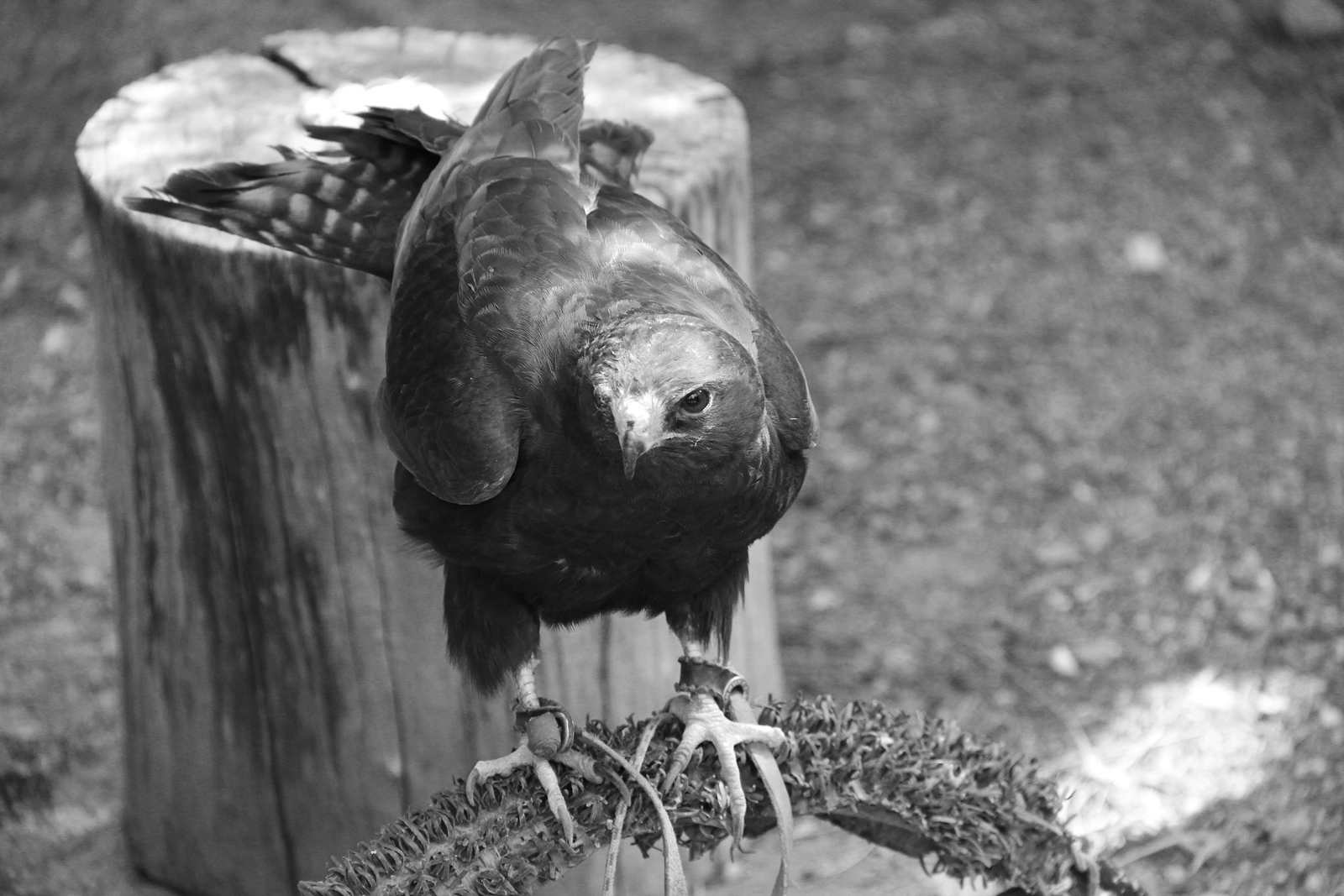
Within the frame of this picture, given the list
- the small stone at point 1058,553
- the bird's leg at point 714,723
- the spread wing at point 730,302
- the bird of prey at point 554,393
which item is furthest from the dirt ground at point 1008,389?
the spread wing at point 730,302

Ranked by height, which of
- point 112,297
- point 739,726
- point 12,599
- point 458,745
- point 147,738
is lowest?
point 12,599

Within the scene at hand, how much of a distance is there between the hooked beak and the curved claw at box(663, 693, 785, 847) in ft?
2.61

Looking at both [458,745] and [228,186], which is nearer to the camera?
[228,186]

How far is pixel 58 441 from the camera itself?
5.83 metres

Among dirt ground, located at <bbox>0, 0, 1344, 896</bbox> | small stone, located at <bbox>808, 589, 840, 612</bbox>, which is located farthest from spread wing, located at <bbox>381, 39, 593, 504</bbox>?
small stone, located at <bbox>808, 589, 840, 612</bbox>

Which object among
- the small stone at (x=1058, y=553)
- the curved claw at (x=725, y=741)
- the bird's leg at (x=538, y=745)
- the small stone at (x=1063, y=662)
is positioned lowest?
the small stone at (x=1063, y=662)

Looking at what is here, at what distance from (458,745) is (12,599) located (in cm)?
228

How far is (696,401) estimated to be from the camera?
2.34 meters

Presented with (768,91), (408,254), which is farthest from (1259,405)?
(408,254)

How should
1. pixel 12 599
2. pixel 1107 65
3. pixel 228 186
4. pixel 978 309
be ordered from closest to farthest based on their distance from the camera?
pixel 228 186, pixel 12 599, pixel 978 309, pixel 1107 65

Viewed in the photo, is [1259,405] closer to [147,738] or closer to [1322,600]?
[1322,600]

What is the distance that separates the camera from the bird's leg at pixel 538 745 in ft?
9.34

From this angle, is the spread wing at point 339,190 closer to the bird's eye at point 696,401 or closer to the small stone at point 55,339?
the bird's eye at point 696,401

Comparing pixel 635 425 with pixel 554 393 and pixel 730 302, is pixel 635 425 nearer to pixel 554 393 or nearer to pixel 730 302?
pixel 554 393
